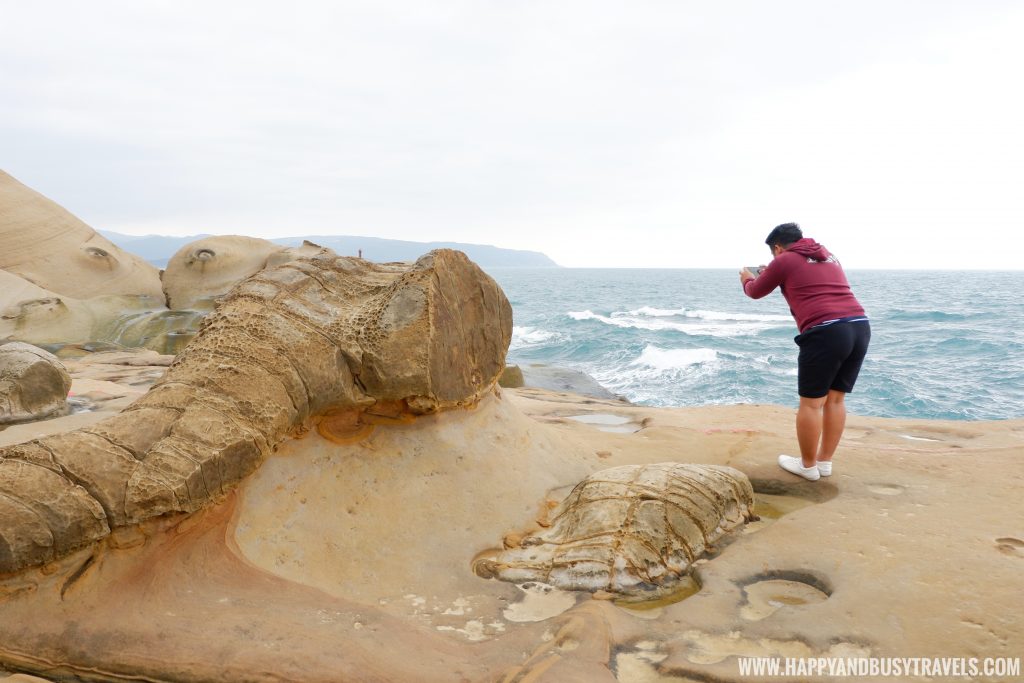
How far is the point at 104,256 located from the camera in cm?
1312

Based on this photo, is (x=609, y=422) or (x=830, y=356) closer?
(x=830, y=356)

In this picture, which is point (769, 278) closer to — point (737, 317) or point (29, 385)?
point (29, 385)

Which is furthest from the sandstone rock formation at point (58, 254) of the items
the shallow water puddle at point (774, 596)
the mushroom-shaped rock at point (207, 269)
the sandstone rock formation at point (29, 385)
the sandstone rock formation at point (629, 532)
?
the shallow water puddle at point (774, 596)

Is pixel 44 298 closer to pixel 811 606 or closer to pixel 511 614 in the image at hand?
pixel 511 614

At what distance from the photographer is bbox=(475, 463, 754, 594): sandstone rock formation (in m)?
2.35

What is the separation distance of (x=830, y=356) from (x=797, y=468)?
659mm

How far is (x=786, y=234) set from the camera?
10.00 ft

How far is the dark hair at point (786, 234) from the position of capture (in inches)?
120

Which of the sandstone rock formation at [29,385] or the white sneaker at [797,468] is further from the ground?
the white sneaker at [797,468]

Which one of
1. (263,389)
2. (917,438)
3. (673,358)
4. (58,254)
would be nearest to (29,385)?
(263,389)

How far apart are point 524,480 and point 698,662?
1358 millimetres

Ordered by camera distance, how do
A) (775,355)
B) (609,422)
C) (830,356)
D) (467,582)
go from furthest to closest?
(775,355) < (609,422) < (830,356) < (467,582)

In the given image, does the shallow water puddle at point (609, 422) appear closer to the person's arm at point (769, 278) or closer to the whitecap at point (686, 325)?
the person's arm at point (769, 278)

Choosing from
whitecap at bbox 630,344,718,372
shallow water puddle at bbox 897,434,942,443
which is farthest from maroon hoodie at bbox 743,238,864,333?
whitecap at bbox 630,344,718,372
